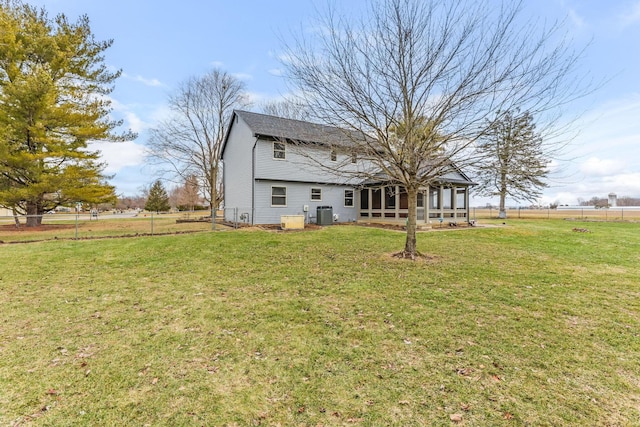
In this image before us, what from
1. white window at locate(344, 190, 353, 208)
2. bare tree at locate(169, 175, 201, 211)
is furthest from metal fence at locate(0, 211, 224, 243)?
bare tree at locate(169, 175, 201, 211)

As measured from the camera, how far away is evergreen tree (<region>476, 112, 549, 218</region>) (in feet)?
21.5

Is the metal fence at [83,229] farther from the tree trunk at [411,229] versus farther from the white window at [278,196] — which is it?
the tree trunk at [411,229]

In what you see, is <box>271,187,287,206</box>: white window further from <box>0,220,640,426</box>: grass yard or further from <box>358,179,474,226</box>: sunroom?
<box>0,220,640,426</box>: grass yard

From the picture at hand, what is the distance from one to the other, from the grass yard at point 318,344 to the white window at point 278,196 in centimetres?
924

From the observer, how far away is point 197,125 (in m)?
25.7

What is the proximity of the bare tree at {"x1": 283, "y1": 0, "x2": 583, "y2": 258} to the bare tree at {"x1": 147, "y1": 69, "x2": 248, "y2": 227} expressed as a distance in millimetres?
19768

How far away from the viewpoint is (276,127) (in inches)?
651

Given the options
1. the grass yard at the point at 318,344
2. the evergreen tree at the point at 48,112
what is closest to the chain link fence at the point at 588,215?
the grass yard at the point at 318,344

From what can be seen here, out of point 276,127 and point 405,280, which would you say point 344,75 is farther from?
point 276,127

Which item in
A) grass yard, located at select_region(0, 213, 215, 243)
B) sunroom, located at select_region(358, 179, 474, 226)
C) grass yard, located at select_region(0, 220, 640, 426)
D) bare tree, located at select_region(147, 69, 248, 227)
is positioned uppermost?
bare tree, located at select_region(147, 69, 248, 227)

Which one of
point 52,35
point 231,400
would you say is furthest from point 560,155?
point 52,35

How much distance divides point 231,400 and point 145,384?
93 centimetres

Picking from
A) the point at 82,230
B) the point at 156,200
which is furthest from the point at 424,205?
the point at 156,200

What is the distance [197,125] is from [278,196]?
14620mm
